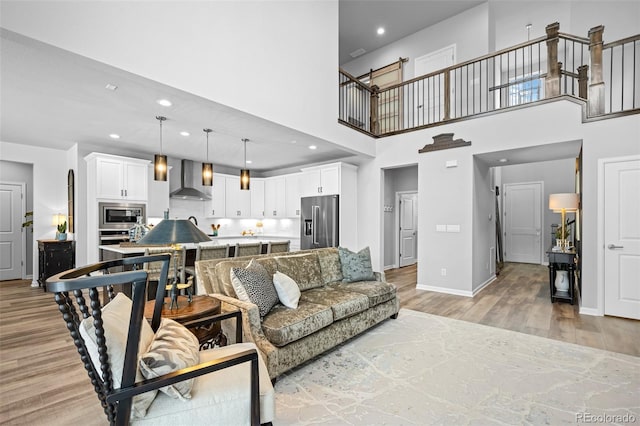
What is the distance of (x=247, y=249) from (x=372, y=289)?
6.46 ft

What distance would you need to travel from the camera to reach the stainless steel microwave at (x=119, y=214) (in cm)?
559

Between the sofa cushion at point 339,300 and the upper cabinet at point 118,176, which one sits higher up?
the upper cabinet at point 118,176

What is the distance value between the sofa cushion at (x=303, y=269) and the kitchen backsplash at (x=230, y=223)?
4010 mm

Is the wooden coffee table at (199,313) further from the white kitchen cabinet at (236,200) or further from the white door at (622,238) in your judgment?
the white kitchen cabinet at (236,200)

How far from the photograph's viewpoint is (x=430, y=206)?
549cm

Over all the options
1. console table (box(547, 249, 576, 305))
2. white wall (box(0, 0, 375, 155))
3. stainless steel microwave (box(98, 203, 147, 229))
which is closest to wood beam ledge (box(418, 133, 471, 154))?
white wall (box(0, 0, 375, 155))

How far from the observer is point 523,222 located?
8586mm

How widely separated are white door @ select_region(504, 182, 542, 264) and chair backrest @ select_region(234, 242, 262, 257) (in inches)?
298

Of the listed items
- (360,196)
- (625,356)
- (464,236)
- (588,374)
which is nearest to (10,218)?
(360,196)

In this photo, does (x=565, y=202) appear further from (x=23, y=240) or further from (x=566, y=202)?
(x=23, y=240)

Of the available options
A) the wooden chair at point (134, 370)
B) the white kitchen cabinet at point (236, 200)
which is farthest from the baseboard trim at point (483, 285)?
the white kitchen cabinet at point (236, 200)

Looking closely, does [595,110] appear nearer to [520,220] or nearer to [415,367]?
[415,367]

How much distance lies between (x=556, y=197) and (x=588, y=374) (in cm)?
304

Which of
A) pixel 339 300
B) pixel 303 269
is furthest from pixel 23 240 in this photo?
pixel 339 300
